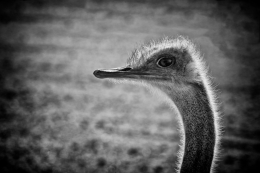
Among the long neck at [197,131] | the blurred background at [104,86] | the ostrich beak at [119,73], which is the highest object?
the blurred background at [104,86]

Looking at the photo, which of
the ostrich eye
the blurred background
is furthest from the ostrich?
the blurred background

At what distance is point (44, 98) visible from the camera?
201cm

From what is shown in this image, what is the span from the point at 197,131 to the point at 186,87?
0.14 metres

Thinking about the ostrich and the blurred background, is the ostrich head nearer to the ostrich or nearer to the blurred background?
the ostrich

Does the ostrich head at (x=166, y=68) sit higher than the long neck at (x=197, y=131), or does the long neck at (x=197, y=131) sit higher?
the ostrich head at (x=166, y=68)

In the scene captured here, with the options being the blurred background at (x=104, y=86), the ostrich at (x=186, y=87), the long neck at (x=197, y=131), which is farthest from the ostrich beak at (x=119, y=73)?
the blurred background at (x=104, y=86)

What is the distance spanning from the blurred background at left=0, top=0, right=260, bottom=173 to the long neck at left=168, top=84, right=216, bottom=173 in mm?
836

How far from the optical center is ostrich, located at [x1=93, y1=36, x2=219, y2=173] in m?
0.81

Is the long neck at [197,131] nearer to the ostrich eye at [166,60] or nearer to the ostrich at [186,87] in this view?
the ostrich at [186,87]

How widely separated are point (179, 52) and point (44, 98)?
142 centimetres

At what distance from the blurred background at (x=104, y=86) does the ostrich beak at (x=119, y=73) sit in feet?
2.93

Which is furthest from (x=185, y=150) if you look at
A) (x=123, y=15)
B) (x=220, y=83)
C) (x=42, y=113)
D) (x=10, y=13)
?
(x=10, y=13)

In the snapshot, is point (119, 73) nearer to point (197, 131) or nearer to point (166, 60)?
point (166, 60)

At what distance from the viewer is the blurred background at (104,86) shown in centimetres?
165
